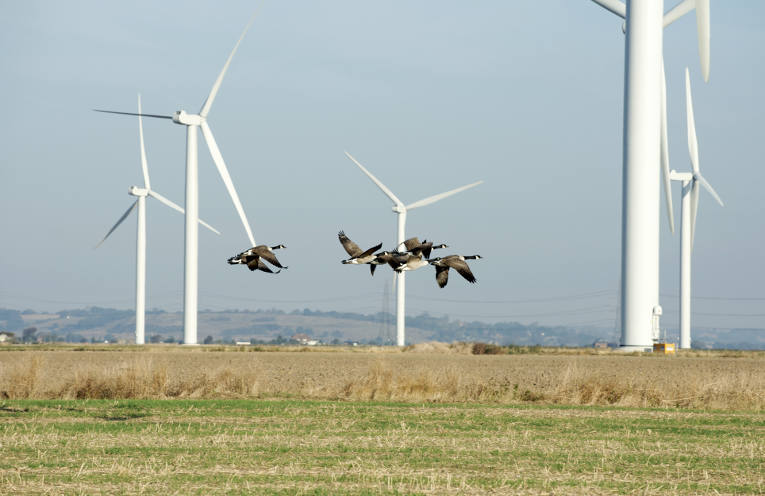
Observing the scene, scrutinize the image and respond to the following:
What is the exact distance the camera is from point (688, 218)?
121 m

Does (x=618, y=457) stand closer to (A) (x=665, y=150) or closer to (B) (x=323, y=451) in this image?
(B) (x=323, y=451)

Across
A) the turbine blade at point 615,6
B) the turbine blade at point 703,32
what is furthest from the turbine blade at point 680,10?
the turbine blade at point 703,32

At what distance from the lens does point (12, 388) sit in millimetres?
51219

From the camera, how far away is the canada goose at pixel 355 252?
57.0ft

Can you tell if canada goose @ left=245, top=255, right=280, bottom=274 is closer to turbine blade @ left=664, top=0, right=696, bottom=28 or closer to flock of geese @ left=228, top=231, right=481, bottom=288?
flock of geese @ left=228, top=231, right=481, bottom=288

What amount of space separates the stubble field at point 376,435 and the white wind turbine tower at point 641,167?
27.9 metres

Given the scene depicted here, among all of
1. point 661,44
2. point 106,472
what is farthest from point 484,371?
point 106,472

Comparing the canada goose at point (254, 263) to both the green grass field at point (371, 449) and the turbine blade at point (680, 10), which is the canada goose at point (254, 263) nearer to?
the green grass field at point (371, 449)

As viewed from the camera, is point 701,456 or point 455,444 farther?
point 455,444

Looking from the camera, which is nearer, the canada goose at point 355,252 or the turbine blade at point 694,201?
the canada goose at point 355,252

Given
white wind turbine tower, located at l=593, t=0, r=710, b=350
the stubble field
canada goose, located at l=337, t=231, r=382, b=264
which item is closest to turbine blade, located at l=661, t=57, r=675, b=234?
white wind turbine tower, located at l=593, t=0, r=710, b=350

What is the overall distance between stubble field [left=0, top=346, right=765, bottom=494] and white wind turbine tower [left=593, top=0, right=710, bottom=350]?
91.4 feet

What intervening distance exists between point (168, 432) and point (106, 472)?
30.2 feet

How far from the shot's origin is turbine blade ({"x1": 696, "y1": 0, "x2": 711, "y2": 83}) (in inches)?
3068
